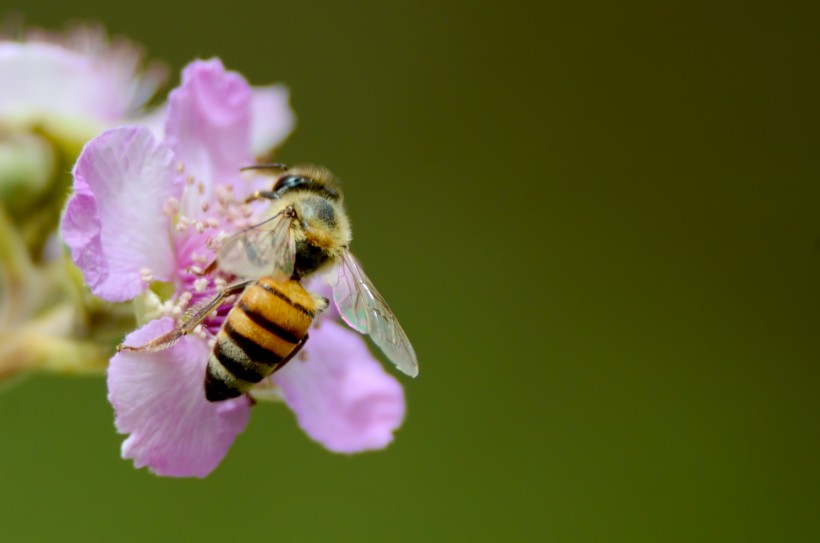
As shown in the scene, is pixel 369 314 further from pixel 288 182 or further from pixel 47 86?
pixel 47 86

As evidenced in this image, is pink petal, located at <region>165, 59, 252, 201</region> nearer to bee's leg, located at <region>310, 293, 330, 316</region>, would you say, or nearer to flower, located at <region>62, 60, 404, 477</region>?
flower, located at <region>62, 60, 404, 477</region>

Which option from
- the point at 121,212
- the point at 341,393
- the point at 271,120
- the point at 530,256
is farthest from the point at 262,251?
the point at 530,256

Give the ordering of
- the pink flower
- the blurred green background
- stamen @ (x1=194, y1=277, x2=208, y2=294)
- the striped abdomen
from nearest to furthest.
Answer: the striped abdomen
stamen @ (x1=194, y1=277, x2=208, y2=294)
the pink flower
the blurred green background

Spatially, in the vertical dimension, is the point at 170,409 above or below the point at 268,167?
below

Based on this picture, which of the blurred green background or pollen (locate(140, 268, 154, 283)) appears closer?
pollen (locate(140, 268, 154, 283))

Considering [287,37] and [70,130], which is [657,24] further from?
[70,130]

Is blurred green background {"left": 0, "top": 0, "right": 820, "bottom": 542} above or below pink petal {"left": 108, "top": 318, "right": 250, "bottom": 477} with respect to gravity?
above

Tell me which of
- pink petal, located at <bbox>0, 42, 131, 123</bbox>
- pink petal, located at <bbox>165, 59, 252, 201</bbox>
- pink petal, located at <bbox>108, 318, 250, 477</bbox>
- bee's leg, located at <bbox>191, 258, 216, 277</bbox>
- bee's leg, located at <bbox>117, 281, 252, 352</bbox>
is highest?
pink petal, located at <bbox>0, 42, 131, 123</bbox>

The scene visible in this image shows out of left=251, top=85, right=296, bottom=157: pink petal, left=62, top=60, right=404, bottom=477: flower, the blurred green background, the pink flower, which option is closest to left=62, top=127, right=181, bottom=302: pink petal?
left=62, top=60, right=404, bottom=477: flower
